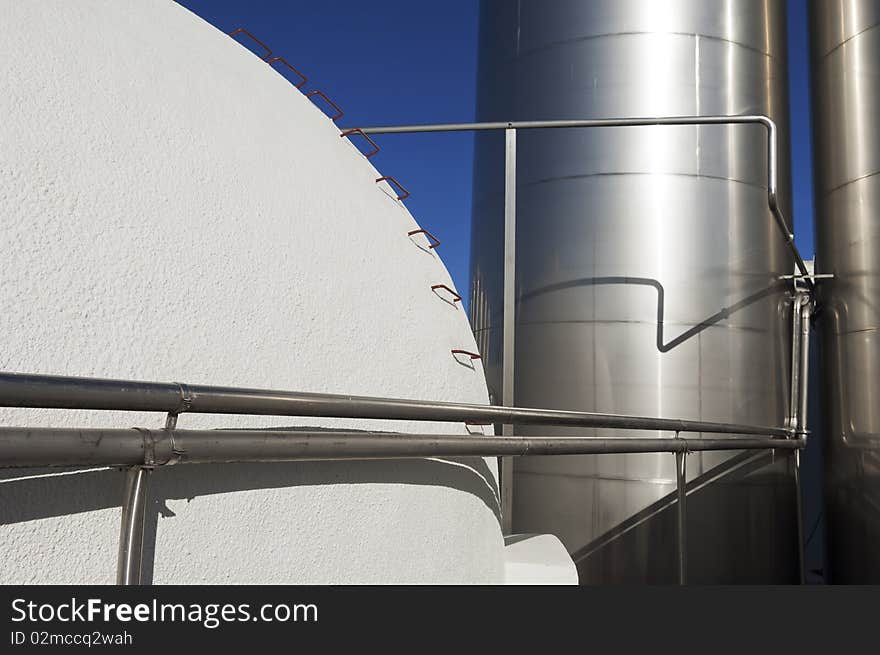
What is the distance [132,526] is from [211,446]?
0.21 m

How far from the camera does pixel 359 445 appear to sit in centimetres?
188

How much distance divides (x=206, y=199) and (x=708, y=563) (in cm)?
542

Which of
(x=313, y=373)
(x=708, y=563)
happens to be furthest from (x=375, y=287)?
(x=708, y=563)

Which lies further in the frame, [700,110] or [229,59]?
[700,110]

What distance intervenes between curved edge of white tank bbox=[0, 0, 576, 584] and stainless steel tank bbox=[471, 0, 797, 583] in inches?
131

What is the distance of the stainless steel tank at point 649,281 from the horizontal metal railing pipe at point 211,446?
11.9ft

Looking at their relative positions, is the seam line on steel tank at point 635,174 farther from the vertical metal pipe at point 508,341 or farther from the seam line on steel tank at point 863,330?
the vertical metal pipe at point 508,341

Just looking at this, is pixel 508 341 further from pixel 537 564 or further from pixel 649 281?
pixel 649 281

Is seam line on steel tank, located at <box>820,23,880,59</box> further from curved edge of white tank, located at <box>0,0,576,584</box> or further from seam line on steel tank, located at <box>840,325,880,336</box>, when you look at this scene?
curved edge of white tank, located at <box>0,0,576,584</box>

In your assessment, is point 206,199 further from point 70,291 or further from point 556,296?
point 556,296

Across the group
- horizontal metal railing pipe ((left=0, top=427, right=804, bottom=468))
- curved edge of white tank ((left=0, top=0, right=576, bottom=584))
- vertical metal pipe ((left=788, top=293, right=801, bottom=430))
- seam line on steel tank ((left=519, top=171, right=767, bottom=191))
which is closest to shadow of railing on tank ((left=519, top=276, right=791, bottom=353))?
vertical metal pipe ((left=788, top=293, right=801, bottom=430))

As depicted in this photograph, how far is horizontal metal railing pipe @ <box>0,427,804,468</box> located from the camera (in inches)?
48.3

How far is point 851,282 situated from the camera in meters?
6.49

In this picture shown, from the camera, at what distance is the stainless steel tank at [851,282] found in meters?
6.25
